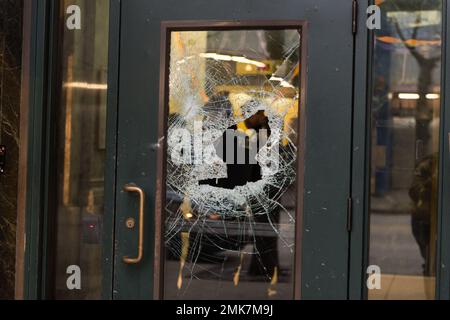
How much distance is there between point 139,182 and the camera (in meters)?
3.27

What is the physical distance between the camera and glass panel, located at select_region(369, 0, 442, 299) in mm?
3059

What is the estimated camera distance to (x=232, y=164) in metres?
3.21

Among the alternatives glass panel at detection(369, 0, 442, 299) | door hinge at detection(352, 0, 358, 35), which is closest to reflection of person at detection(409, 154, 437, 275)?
glass panel at detection(369, 0, 442, 299)

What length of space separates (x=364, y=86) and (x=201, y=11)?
0.85 m

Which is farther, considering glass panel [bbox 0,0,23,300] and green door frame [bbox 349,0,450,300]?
glass panel [bbox 0,0,23,300]

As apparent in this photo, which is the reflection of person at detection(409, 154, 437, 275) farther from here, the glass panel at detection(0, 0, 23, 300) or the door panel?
the glass panel at detection(0, 0, 23, 300)

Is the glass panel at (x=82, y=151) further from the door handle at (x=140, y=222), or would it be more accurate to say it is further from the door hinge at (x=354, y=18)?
the door hinge at (x=354, y=18)

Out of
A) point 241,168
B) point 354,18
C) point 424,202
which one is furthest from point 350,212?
point 354,18

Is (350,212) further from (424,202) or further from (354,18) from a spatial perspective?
(354,18)

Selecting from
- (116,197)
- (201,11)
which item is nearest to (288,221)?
(116,197)

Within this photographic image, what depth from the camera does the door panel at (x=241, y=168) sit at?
3123mm

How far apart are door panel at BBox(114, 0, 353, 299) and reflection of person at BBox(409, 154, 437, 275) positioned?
1.02 feet

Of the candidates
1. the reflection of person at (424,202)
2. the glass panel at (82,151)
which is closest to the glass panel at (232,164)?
the glass panel at (82,151)

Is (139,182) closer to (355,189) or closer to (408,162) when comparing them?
(355,189)
